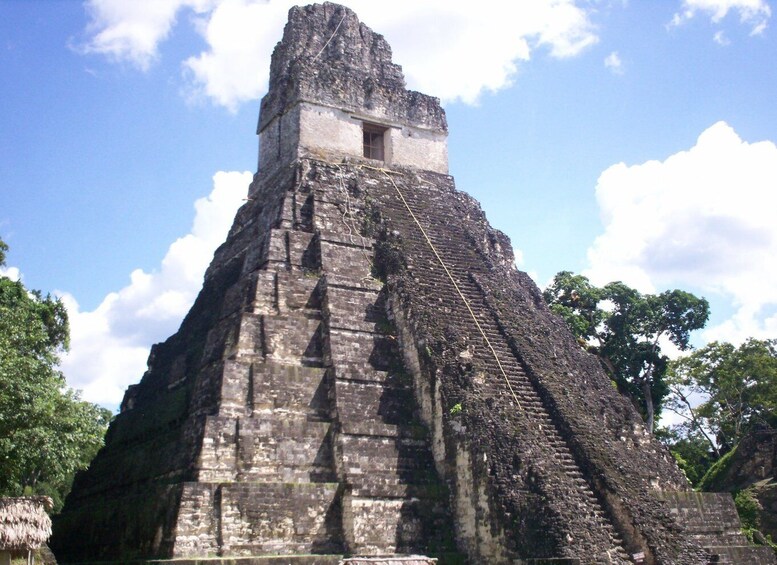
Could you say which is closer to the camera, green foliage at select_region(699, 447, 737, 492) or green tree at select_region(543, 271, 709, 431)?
green foliage at select_region(699, 447, 737, 492)

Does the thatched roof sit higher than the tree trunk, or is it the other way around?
the tree trunk

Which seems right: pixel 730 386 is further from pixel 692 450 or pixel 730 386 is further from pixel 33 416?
pixel 33 416

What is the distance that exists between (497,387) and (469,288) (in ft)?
9.13

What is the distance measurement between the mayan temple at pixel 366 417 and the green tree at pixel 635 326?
10.4 m

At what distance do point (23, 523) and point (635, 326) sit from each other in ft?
68.3

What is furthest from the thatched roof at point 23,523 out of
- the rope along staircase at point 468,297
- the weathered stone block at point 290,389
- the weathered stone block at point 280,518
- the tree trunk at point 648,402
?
the tree trunk at point 648,402

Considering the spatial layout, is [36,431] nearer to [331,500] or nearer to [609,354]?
[331,500]

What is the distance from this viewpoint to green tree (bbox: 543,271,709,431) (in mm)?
26547

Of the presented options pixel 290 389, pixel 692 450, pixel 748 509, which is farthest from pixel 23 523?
pixel 692 450

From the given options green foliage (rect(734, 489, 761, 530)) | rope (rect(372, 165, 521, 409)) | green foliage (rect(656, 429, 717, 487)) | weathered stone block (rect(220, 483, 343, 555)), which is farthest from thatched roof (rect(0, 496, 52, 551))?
green foliage (rect(656, 429, 717, 487))

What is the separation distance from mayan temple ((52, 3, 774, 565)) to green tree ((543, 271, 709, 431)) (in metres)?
10.4

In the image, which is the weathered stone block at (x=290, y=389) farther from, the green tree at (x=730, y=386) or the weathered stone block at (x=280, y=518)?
the green tree at (x=730, y=386)

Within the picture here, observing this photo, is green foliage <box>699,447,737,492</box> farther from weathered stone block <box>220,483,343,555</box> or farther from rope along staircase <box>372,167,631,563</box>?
weathered stone block <box>220,483,343,555</box>

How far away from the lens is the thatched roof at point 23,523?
10.4 m
